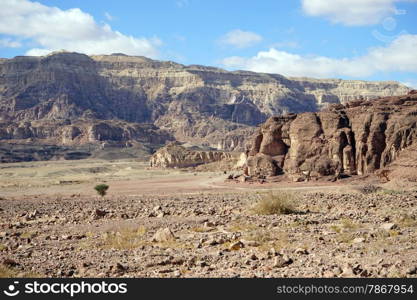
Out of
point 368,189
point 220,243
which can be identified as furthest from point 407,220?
point 368,189

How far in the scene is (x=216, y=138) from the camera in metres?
200

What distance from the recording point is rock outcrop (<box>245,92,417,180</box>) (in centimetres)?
5166

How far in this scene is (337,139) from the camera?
54.1 metres

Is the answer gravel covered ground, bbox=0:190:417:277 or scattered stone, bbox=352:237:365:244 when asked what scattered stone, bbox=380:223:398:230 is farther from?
scattered stone, bbox=352:237:365:244

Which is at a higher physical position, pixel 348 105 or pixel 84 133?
pixel 348 105

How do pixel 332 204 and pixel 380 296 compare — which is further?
pixel 332 204

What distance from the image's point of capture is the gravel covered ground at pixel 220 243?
14.7m

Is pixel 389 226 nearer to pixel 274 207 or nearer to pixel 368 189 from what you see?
pixel 274 207

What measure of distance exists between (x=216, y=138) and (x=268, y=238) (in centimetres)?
18009

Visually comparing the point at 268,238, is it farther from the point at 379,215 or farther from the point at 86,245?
the point at 379,215

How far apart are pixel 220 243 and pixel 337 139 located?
37098 mm

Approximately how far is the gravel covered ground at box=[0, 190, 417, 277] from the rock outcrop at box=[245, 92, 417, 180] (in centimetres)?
2082

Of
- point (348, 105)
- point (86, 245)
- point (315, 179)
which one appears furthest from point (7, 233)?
point (348, 105)

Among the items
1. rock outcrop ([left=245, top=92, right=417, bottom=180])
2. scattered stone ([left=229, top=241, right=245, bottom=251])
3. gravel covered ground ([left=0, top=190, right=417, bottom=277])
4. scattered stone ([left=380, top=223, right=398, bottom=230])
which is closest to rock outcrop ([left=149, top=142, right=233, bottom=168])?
rock outcrop ([left=245, top=92, right=417, bottom=180])
